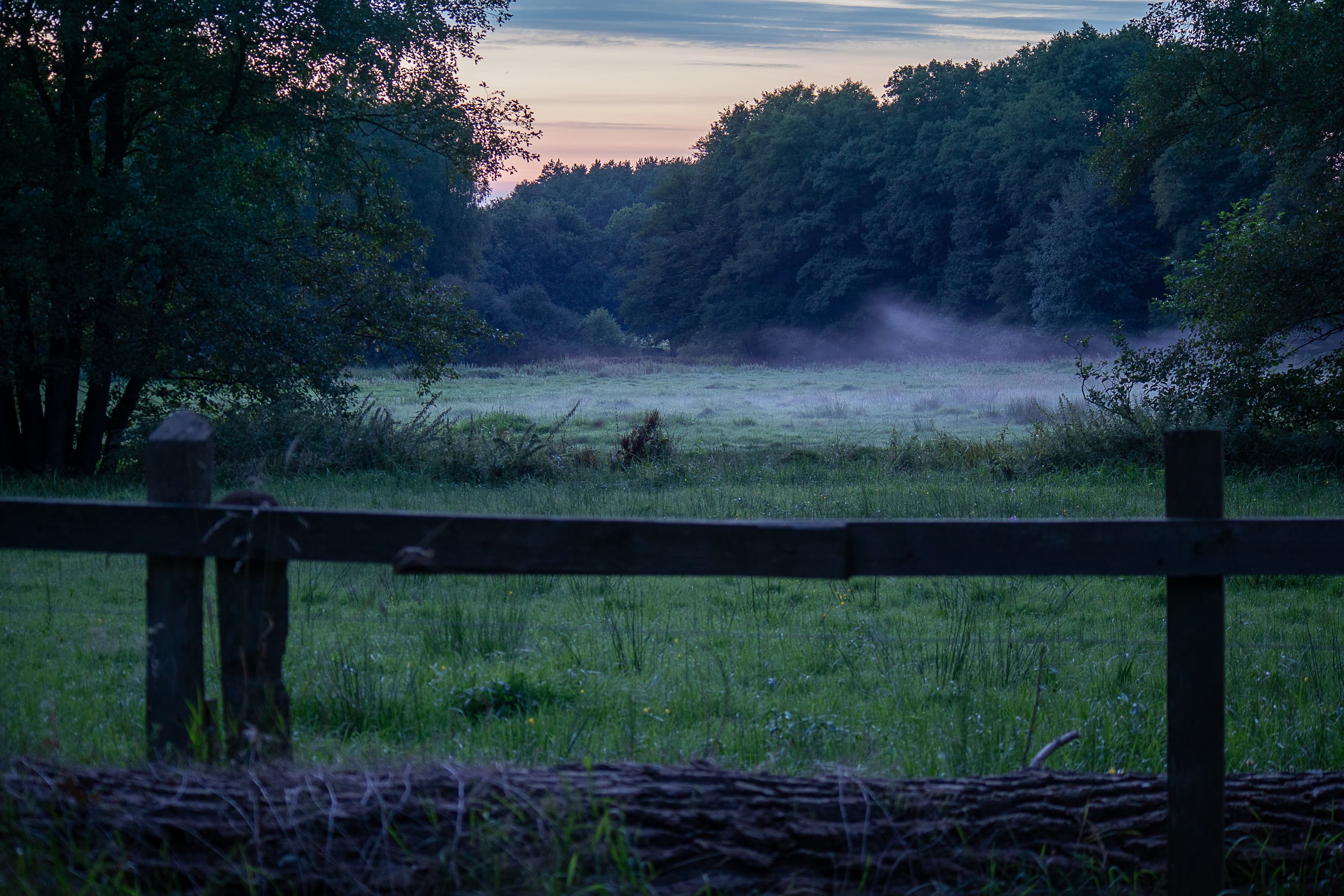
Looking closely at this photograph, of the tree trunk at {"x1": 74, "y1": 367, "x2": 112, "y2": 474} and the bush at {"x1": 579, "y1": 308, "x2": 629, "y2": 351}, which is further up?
the bush at {"x1": 579, "y1": 308, "x2": 629, "y2": 351}

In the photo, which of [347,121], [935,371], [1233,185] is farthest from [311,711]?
[1233,185]

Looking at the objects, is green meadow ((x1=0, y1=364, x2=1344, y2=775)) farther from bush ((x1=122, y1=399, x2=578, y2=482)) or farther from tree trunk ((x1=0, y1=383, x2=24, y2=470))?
tree trunk ((x1=0, y1=383, x2=24, y2=470))

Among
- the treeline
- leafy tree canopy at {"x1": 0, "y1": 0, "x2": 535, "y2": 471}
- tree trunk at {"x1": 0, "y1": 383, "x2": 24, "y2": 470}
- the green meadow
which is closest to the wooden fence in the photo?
the green meadow

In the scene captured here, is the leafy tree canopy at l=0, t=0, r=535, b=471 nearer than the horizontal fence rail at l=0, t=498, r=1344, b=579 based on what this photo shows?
No

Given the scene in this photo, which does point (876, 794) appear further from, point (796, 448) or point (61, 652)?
point (796, 448)

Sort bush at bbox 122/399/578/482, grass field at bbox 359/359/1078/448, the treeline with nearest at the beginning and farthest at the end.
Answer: bush at bbox 122/399/578/482
grass field at bbox 359/359/1078/448
the treeline

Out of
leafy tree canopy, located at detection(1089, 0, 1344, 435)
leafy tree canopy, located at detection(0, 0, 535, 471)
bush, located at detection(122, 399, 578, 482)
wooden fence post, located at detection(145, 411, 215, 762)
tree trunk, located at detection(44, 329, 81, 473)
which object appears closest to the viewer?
wooden fence post, located at detection(145, 411, 215, 762)

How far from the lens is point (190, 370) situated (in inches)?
669

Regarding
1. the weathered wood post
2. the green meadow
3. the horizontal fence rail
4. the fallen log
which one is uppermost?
the horizontal fence rail

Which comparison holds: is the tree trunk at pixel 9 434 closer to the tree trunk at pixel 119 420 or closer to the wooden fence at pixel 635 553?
the tree trunk at pixel 119 420

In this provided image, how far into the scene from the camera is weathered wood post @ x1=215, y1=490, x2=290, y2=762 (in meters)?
3.37

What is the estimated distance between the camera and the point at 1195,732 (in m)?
3.31

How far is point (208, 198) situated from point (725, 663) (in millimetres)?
11965

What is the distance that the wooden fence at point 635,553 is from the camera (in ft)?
10.5
